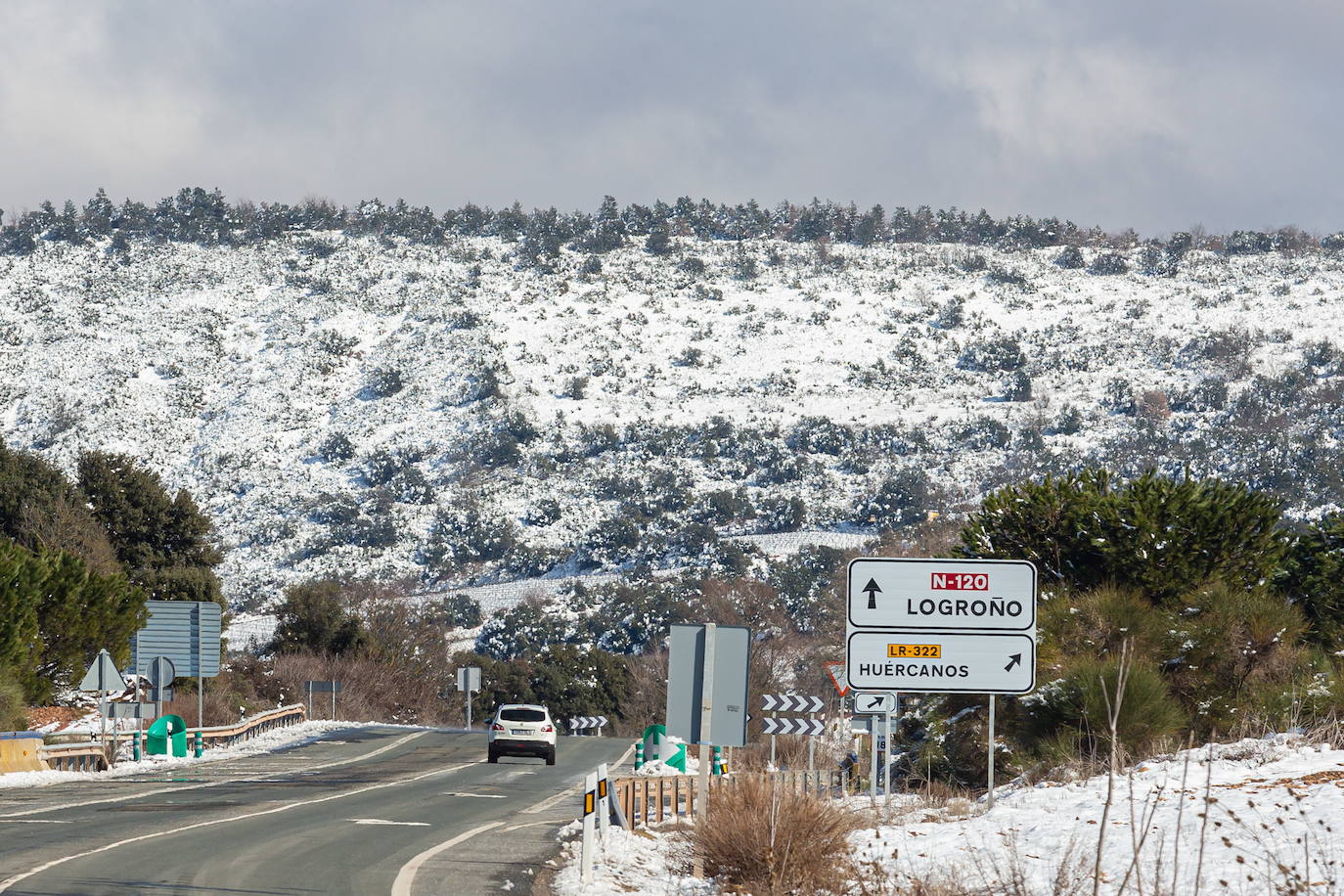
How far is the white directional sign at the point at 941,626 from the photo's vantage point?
13.5 m

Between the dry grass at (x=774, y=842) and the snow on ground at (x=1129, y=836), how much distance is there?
1.15ft

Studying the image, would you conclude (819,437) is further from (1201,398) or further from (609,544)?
(1201,398)

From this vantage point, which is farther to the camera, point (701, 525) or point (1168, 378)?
point (1168, 378)

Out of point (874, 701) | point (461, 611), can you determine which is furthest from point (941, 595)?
point (461, 611)

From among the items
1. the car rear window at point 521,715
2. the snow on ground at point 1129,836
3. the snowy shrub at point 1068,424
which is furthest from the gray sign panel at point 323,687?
the snowy shrub at point 1068,424

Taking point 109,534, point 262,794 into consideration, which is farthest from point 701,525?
point 262,794

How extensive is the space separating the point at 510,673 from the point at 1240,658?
71.9 m

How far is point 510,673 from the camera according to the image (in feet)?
302

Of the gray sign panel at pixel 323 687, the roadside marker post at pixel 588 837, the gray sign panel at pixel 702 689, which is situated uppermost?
the gray sign panel at pixel 702 689

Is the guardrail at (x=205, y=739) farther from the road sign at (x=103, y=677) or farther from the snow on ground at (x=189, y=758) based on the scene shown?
the road sign at (x=103, y=677)

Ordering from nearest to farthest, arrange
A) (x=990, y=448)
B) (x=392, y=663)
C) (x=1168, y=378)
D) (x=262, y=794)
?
1. (x=262, y=794)
2. (x=392, y=663)
3. (x=990, y=448)
4. (x=1168, y=378)

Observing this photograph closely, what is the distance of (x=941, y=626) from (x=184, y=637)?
36047mm

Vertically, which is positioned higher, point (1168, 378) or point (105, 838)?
point (1168, 378)

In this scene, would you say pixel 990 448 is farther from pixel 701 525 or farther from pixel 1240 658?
pixel 1240 658
